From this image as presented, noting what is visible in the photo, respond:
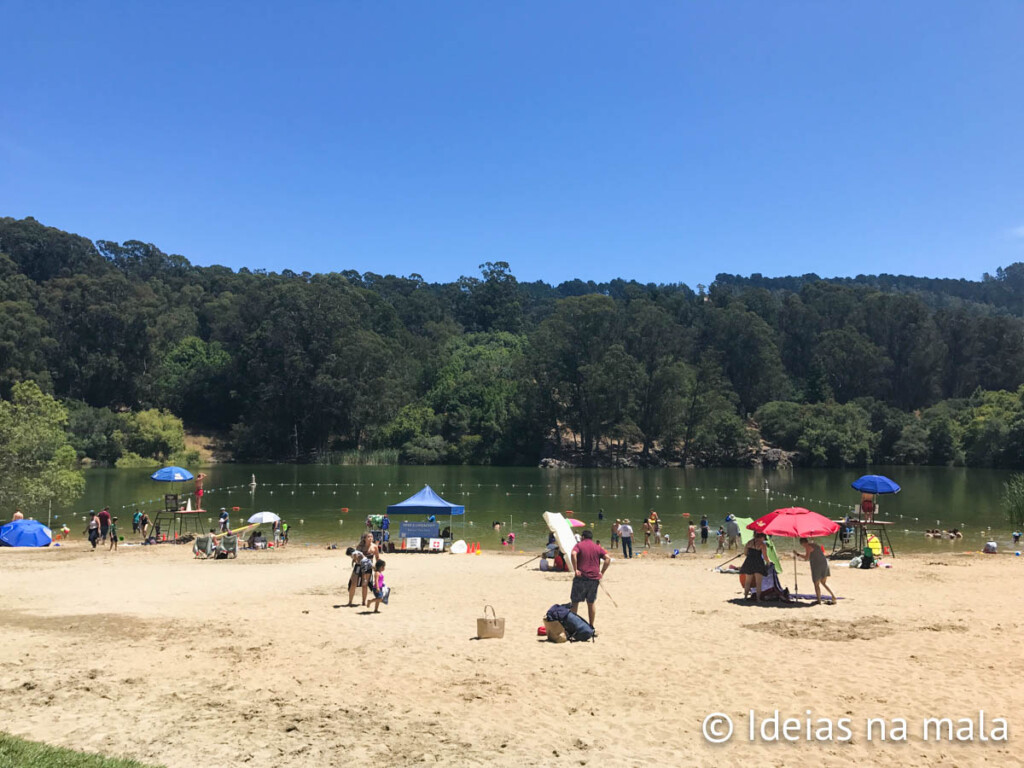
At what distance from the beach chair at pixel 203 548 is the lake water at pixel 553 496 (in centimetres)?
598

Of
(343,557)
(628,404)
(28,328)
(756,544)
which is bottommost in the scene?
(343,557)

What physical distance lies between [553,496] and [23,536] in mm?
30989

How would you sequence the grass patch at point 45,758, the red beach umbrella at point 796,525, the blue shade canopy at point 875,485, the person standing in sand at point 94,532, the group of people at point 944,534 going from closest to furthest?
the grass patch at point 45,758, the red beach umbrella at point 796,525, the blue shade canopy at point 875,485, the person standing in sand at point 94,532, the group of people at point 944,534

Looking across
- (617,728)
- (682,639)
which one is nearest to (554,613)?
(682,639)

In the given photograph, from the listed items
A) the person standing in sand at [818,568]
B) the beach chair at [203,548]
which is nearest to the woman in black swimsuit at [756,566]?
the person standing in sand at [818,568]

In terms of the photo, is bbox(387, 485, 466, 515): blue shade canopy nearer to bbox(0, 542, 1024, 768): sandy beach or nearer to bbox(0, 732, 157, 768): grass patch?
bbox(0, 542, 1024, 768): sandy beach

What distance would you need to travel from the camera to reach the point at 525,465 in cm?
8856

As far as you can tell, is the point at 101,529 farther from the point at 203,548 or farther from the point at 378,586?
the point at 378,586

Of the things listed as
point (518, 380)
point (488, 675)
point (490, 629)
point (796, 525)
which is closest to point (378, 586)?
point (490, 629)

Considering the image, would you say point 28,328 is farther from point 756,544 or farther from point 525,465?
point 756,544

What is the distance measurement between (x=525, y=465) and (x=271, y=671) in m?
78.0

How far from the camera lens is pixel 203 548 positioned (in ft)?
84.1

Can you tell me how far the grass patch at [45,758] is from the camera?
6.94m

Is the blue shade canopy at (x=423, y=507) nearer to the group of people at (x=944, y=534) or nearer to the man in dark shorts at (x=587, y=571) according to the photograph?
the man in dark shorts at (x=587, y=571)
